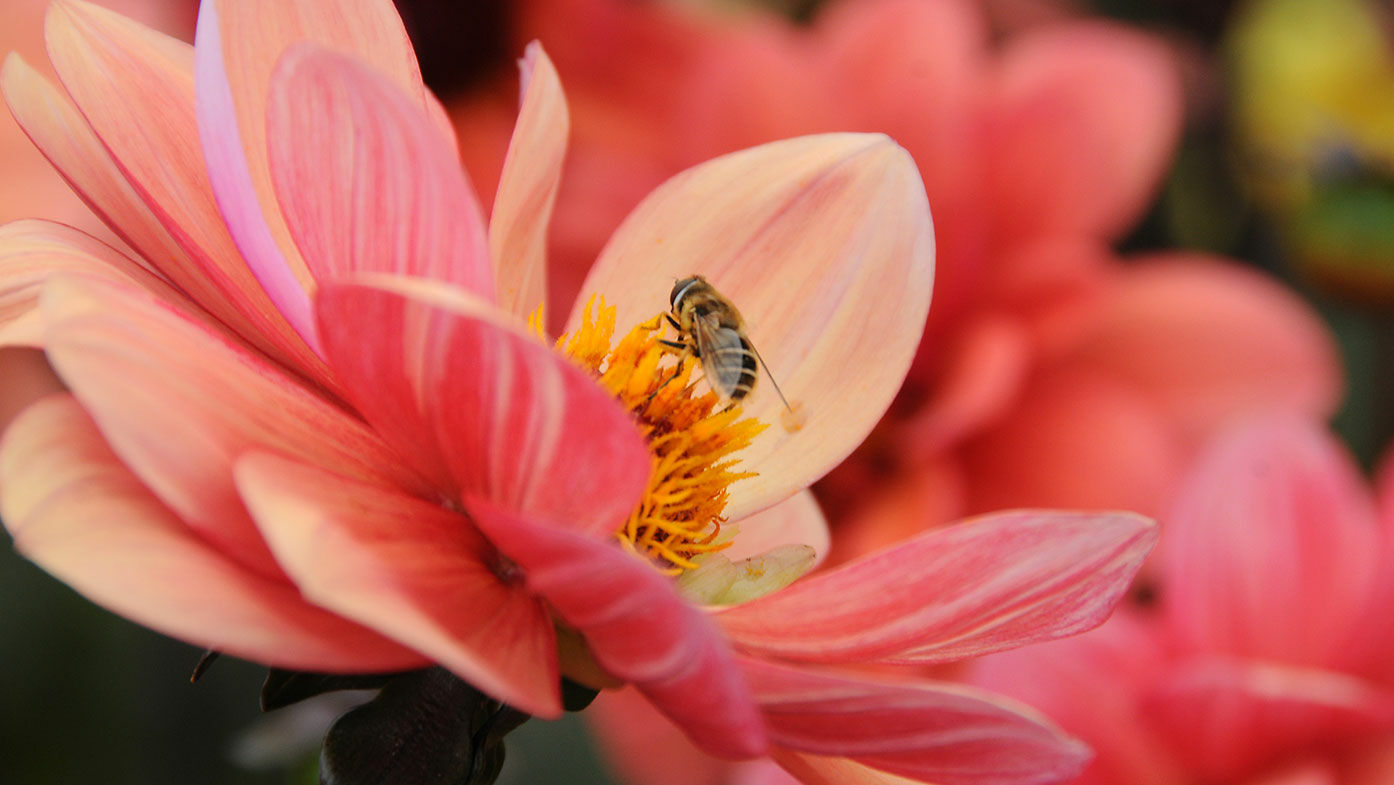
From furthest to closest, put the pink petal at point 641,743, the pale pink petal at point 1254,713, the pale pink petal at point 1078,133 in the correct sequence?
the pale pink petal at point 1078,133, the pink petal at point 641,743, the pale pink petal at point 1254,713

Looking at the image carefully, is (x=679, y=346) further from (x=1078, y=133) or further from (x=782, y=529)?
(x=1078, y=133)

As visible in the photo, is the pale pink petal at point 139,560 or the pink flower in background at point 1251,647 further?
the pink flower in background at point 1251,647

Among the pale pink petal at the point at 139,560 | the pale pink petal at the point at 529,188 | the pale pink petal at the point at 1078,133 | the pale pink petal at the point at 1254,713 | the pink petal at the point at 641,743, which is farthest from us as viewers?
the pale pink petal at the point at 1078,133

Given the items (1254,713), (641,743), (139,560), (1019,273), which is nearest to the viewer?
(139,560)

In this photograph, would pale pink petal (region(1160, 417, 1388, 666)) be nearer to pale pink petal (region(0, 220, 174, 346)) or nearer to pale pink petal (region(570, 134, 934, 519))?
pale pink petal (region(570, 134, 934, 519))

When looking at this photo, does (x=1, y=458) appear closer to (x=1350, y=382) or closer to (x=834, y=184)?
(x=834, y=184)

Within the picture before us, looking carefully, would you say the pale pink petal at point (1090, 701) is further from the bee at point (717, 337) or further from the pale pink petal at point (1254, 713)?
the bee at point (717, 337)

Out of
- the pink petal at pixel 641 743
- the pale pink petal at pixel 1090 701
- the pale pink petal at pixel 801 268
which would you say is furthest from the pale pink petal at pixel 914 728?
the pink petal at pixel 641 743

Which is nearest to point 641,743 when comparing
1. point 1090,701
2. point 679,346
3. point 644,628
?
point 1090,701
